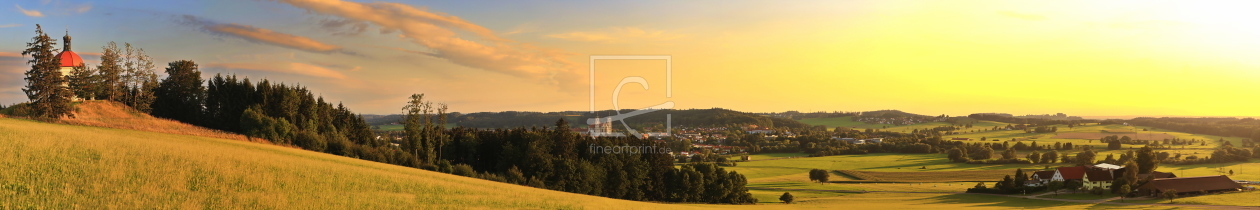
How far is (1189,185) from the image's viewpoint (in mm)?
58438

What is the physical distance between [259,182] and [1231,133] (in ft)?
510

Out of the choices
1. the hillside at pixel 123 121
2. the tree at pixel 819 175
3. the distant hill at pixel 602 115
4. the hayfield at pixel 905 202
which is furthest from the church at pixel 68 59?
the tree at pixel 819 175

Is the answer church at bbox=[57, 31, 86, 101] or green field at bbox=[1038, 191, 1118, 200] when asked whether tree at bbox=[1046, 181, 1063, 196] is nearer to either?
green field at bbox=[1038, 191, 1118, 200]

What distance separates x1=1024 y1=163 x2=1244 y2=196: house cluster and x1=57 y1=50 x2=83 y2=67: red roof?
3927 inches

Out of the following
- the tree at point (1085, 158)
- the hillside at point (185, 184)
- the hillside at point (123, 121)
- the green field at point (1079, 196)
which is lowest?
the green field at point (1079, 196)

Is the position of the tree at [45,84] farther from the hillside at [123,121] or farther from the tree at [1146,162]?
the tree at [1146,162]

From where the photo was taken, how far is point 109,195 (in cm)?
1435

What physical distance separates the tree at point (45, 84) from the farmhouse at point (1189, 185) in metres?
93.3

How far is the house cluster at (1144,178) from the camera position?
189 ft

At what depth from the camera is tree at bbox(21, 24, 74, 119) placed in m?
47.3

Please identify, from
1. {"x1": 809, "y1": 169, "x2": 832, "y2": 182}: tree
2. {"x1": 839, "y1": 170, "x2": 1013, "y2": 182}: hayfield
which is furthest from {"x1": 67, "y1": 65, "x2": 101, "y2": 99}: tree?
{"x1": 839, "y1": 170, "x2": 1013, "y2": 182}: hayfield

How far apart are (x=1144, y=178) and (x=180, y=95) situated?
10249cm

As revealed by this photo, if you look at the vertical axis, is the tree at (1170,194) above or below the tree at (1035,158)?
below

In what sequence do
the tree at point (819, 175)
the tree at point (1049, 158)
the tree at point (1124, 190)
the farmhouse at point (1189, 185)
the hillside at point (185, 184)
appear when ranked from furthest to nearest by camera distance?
the tree at point (1049, 158) < the tree at point (819, 175) < the tree at point (1124, 190) < the farmhouse at point (1189, 185) < the hillside at point (185, 184)
